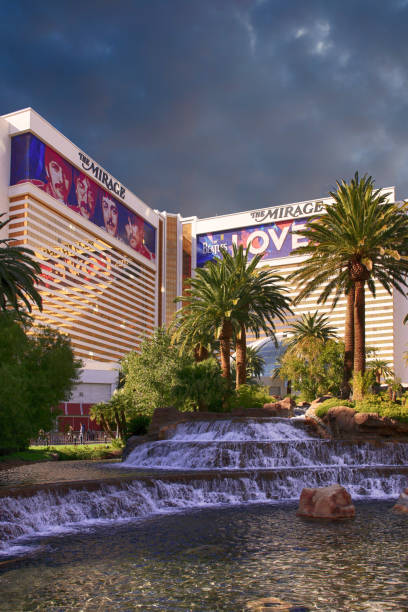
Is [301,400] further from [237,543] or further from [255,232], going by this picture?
[255,232]

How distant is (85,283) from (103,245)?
9.42 m

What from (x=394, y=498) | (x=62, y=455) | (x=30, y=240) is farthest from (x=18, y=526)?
(x=30, y=240)

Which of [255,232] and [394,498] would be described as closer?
[394,498]

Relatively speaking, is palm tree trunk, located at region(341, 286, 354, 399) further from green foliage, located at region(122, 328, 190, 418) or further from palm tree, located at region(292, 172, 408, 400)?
green foliage, located at region(122, 328, 190, 418)

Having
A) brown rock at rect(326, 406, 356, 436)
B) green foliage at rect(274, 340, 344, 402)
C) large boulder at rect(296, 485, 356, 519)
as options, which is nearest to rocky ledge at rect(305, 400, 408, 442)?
brown rock at rect(326, 406, 356, 436)

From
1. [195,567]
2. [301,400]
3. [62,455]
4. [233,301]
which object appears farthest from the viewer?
[301,400]

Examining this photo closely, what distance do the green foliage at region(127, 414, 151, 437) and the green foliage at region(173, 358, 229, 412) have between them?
8.85 ft

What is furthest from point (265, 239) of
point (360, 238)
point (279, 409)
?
point (360, 238)

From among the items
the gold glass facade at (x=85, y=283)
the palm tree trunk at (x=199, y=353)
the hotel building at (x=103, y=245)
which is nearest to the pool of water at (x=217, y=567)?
the palm tree trunk at (x=199, y=353)

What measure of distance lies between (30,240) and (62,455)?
6909 cm

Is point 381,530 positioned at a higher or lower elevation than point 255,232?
lower

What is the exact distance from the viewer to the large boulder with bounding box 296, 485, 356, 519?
601 inches

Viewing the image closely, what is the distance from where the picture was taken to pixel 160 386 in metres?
45.2

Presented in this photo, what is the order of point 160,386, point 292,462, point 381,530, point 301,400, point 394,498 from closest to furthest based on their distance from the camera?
1. point 381,530
2. point 394,498
3. point 292,462
4. point 160,386
5. point 301,400
